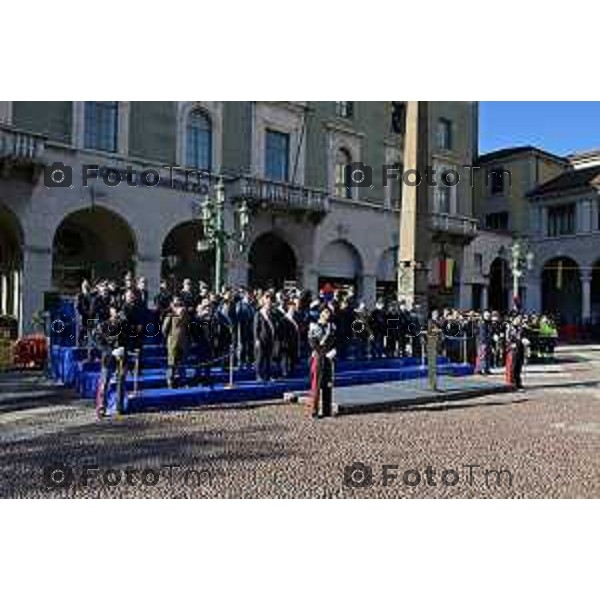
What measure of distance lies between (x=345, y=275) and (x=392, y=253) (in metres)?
1.82

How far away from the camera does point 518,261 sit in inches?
576

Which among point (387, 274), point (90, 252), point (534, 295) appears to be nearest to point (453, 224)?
point (387, 274)

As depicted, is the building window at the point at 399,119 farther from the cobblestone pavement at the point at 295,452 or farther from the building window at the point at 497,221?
the cobblestone pavement at the point at 295,452

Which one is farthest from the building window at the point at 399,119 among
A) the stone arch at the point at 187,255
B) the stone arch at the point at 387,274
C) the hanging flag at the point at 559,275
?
the hanging flag at the point at 559,275

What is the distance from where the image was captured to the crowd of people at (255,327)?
11055 millimetres

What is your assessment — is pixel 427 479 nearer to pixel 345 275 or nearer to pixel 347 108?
pixel 347 108

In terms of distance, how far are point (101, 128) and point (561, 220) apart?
11.0m

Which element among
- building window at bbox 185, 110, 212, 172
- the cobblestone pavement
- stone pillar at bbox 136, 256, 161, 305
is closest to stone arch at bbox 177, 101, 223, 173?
building window at bbox 185, 110, 212, 172

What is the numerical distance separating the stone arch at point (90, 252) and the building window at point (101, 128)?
1778 mm

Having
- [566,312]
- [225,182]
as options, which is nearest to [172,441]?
[225,182]

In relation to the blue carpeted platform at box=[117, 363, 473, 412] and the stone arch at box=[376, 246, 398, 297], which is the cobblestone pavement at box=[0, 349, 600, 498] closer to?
the blue carpeted platform at box=[117, 363, 473, 412]

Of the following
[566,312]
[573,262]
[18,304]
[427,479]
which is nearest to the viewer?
[427,479]

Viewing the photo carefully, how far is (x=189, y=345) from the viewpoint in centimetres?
1258

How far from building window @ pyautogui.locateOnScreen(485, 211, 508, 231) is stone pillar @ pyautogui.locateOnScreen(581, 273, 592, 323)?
22.5 feet
